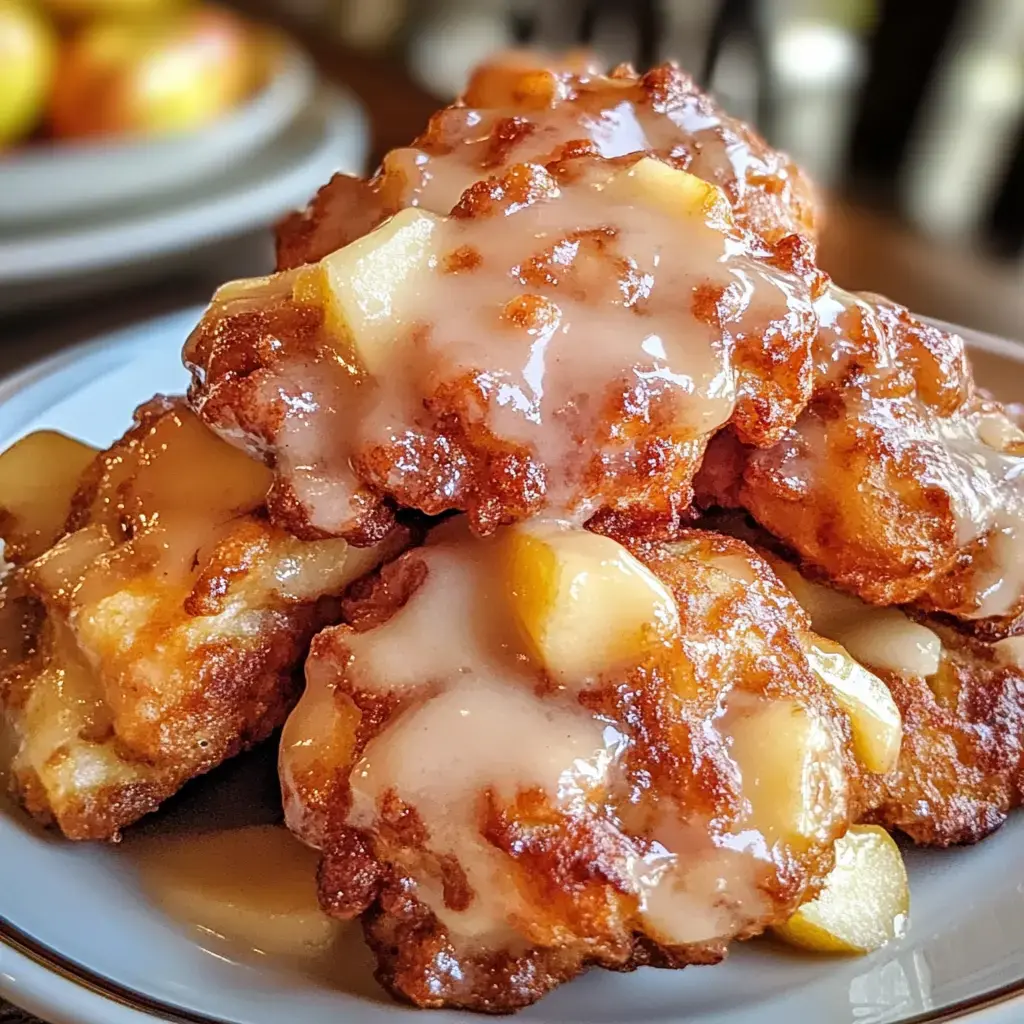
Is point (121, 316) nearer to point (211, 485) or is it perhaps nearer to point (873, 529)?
point (211, 485)

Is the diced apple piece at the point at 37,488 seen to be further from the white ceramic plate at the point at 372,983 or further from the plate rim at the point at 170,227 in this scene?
the plate rim at the point at 170,227

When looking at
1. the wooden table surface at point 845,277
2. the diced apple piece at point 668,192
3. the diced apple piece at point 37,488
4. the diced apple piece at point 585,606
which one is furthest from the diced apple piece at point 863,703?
the wooden table surface at point 845,277

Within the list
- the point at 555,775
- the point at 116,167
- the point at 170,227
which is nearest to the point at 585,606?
the point at 555,775

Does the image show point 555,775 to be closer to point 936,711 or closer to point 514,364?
point 514,364

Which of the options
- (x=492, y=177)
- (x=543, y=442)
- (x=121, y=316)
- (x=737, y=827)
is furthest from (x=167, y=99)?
(x=737, y=827)

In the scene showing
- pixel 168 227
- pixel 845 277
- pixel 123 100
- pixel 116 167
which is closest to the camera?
pixel 168 227

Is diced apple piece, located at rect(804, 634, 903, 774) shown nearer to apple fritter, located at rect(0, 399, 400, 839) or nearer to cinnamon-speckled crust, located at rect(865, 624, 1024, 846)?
cinnamon-speckled crust, located at rect(865, 624, 1024, 846)
